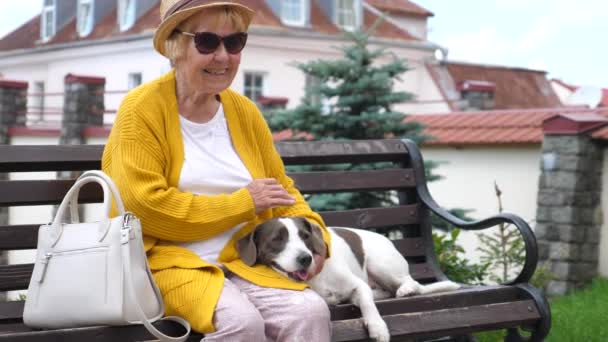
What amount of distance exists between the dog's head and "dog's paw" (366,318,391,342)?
29 centimetres

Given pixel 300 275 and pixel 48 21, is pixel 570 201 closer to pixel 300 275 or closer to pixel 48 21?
pixel 300 275

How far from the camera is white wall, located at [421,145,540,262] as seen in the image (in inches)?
582

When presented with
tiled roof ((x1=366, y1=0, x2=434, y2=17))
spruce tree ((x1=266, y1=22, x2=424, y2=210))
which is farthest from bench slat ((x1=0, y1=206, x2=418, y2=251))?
tiled roof ((x1=366, y1=0, x2=434, y2=17))

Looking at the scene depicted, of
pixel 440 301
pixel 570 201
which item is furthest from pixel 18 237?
pixel 570 201

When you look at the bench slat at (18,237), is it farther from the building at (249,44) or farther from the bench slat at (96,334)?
the building at (249,44)

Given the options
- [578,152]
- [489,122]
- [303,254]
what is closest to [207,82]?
[303,254]

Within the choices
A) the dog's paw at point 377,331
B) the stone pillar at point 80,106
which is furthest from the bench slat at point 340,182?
the stone pillar at point 80,106

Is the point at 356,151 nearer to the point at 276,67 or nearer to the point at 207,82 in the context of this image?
the point at 207,82

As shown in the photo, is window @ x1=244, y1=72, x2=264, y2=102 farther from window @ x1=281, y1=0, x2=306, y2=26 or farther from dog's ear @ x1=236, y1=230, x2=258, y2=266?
dog's ear @ x1=236, y1=230, x2=258, y2=266

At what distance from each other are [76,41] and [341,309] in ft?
114

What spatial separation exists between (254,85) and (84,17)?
757cm

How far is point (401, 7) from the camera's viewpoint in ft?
137

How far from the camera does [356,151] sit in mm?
5812

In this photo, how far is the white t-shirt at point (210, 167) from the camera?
4441 mm
